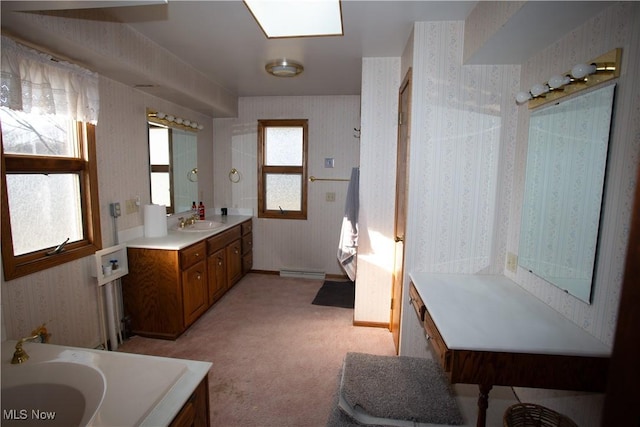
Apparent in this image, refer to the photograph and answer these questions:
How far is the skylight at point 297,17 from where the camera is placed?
183cm

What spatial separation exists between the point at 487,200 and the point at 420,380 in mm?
1205

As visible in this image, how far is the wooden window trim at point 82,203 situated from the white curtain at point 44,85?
7.7 inches

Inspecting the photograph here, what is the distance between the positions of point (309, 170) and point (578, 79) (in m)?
3.03

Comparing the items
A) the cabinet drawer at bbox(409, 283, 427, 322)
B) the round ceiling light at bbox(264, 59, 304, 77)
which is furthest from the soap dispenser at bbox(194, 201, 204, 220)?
the cabinet drawer at bbox(409, 283, 427, 322)

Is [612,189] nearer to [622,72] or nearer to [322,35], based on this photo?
[622,72]

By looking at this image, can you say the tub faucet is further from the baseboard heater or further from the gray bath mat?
the baseboard heater

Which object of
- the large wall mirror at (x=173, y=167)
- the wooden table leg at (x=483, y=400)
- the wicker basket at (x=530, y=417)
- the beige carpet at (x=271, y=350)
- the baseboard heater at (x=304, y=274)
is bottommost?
the beige carpet at (x=271, y=350)

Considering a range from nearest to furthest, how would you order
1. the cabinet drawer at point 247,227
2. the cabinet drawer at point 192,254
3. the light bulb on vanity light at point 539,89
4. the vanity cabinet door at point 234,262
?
1. the light bulb on vanity light at point 539,89
2. the cabinet drawer at point 192,254
3. the vanity cabinet door at point 234,262
4. the cabinet drawer at point 247,227

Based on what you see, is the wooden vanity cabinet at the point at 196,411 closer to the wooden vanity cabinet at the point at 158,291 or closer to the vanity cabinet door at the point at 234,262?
the wooden vanity cabinet at the point at 158,291

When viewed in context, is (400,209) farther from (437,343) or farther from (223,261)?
(223,261)

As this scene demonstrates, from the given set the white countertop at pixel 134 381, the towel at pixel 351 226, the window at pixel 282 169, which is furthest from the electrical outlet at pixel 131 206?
the towel at pixel 351 226

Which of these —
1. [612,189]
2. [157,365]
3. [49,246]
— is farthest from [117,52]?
[612,189]

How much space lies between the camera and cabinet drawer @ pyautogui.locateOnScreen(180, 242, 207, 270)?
2639mm

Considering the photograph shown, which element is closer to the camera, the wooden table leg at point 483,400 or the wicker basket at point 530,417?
the wooden table leg at point 483,400
